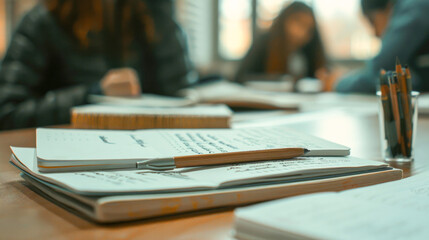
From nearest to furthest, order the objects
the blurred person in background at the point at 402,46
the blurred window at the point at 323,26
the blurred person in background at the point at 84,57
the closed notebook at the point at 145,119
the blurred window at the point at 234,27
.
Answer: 1. the closed notebook at the point at 145,119
2. the blurred person in background at the point at 84,57
3. the blurred person in background at the point at 402,46
4. the blurred window at the point at 323,26
5. the blurred window at the point at 234,27

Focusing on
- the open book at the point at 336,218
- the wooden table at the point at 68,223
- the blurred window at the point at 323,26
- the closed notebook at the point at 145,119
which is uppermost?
the blurred window at the point at 323,26

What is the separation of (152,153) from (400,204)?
0.25 metres

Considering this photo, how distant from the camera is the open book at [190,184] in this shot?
335 mm

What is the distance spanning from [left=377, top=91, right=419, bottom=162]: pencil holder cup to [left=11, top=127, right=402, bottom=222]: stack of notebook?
0.39ft

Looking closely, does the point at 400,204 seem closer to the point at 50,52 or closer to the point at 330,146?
the point at 330,146

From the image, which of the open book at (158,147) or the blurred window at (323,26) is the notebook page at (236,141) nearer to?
the open book at (158,147)

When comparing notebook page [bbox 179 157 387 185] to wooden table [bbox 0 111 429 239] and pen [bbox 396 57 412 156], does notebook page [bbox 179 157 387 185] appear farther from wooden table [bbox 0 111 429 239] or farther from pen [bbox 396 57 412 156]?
pen [bbox 396 57 412 156]

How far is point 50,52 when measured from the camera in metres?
1.75

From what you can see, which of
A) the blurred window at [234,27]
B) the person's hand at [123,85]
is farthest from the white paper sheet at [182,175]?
the blurred window at [234,27]

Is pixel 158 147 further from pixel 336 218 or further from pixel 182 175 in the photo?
pixel 336 218

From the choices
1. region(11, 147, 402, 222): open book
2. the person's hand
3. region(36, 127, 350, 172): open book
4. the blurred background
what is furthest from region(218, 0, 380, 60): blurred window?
region(11, 147, 402, 222): open book

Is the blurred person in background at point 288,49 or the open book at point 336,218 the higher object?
the blurred person in background at point 288,49

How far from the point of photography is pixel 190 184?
1.19 ft

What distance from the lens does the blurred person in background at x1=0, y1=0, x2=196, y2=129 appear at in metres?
1.58
